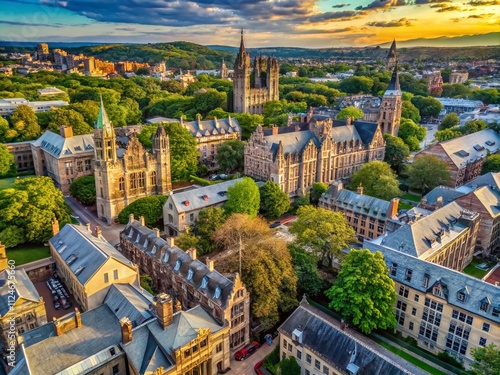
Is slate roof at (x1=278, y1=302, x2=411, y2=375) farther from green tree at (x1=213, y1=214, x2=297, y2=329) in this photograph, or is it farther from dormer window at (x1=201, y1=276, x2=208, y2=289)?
dormer window at (x1=201, y1=276, x2=208, y2=289)

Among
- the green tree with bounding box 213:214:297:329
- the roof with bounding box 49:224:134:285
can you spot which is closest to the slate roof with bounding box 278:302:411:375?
the green tree with bounding box 213:214:297:329

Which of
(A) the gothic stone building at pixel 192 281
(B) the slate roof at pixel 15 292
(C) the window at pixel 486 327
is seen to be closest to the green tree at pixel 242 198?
(A) the gothic stone building at pixel 192 281

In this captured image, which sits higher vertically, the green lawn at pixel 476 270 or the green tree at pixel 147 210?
the green tree at pixel 147 210

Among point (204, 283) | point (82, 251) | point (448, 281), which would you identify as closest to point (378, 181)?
point (448, 281)

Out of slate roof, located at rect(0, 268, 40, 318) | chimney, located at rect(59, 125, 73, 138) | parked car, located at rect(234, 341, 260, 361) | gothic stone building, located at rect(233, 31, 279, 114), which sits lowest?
parked car, located at rect(234, 341, 260, 361)

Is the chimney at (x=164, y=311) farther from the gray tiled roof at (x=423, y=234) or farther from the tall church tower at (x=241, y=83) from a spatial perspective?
the tall church tower at (x=241, y=83)

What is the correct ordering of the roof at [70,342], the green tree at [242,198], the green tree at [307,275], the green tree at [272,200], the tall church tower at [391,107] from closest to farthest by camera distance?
the roof at [70,342], the green tree at [307,275], the green tree at [242,198], the green tree at [272,200], the tall church tower at [391,107]

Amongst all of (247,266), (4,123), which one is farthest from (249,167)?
(4,123)

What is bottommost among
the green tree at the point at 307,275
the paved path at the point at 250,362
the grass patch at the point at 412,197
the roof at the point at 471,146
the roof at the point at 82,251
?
the paved path at the point at 250,362
